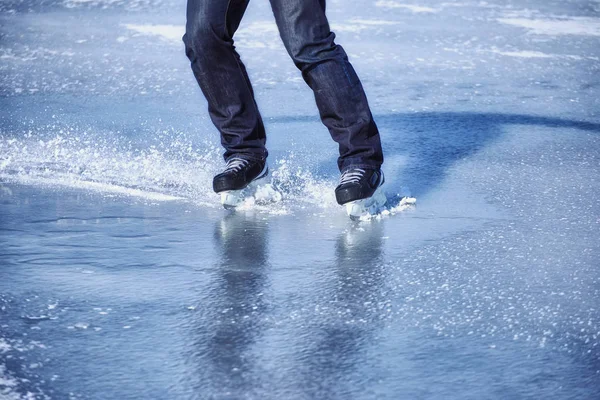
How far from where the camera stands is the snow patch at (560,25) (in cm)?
829

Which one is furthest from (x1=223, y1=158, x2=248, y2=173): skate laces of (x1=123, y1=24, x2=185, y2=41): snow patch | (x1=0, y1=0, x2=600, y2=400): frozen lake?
(x1=123, y1=24, x2=185, y2=41): snow patch

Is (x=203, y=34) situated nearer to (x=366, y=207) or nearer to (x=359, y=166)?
(x=359, y=166)

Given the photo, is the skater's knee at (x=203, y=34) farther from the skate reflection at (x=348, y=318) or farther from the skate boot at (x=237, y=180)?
the skate reflection at (x=348, y=318)

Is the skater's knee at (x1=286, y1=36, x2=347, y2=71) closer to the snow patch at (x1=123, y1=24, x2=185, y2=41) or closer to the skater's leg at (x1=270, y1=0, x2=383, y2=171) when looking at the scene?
the skater's leg at (x1=270, y1=0, x2=383, y2=171)

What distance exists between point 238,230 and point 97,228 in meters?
0.44

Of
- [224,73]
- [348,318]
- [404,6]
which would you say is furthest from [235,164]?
[404,6]

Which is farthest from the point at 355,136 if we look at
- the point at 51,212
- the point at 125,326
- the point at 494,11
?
the point at 494,11

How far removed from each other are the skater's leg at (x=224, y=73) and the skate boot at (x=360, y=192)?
0.43m

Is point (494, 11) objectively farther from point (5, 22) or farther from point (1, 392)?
point (1, 392)

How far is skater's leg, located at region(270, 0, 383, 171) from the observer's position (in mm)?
3619

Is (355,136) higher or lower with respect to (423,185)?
higher

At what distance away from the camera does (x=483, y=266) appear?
315 centimetres

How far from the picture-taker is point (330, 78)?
3.70 meters

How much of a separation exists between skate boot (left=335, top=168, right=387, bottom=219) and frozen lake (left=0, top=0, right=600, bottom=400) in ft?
0.27
